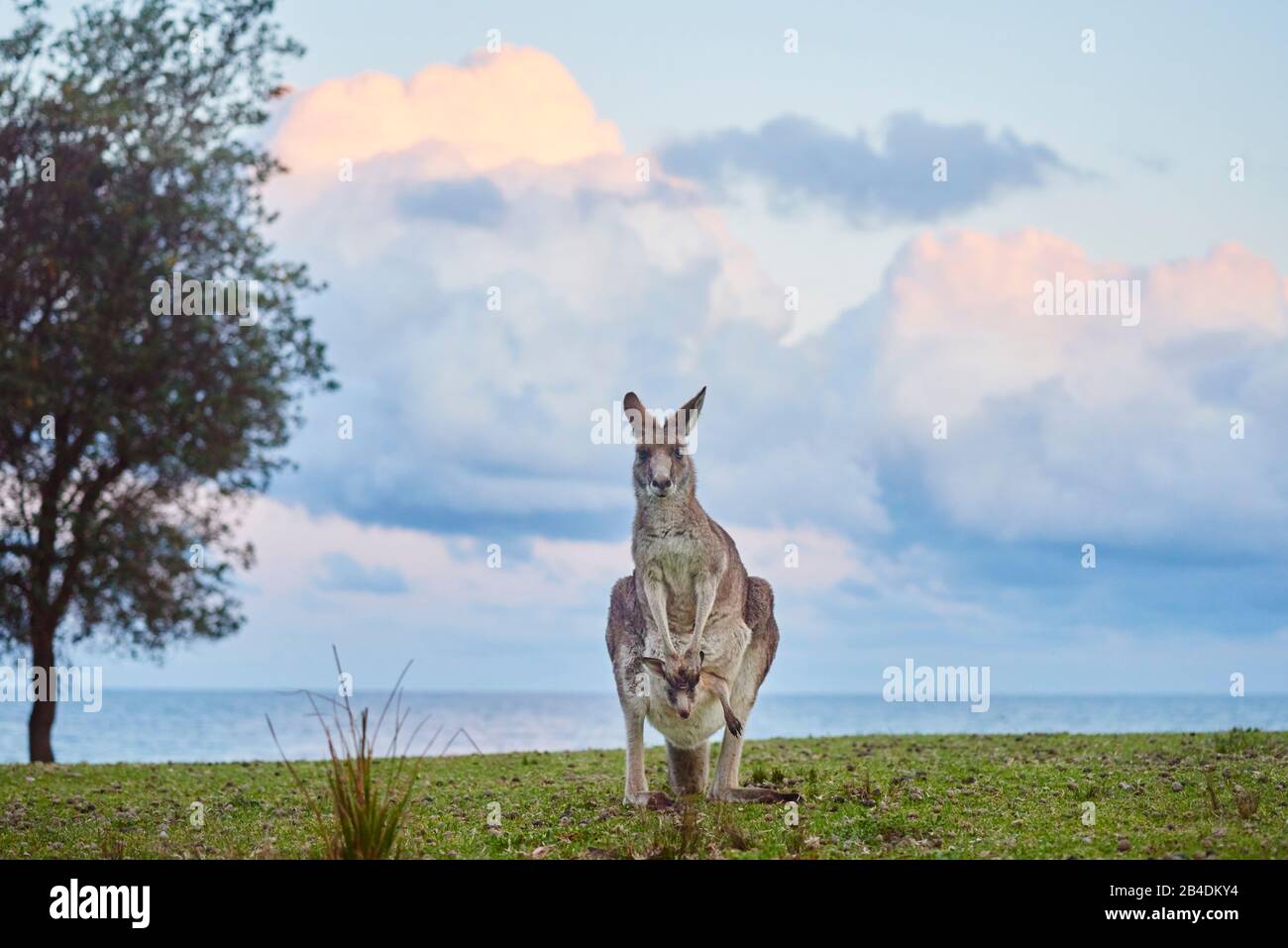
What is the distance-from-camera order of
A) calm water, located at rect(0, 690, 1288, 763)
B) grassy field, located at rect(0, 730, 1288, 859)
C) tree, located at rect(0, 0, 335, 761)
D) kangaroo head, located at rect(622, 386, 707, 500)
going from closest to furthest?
grassy field, located at rect(0, 730, 1288, 859)
kangaroo head, located at rect(622, 386, 707, 500)
tree, located at rect(0, 0, 335, 761)
calm water, located at rect(0, 690, 1288, 763)

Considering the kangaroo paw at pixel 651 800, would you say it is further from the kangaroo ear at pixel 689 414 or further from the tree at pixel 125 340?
the tree at pixel 125 340

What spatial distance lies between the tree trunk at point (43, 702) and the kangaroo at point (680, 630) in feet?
44.6

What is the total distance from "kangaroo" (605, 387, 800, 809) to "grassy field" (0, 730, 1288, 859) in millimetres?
572

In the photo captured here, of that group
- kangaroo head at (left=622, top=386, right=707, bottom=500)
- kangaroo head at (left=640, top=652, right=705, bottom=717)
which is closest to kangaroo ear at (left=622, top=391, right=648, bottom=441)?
Answer: kangaroo head at (left=622, top=386, right=707, bottom=500)

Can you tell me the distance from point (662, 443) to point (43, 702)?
15304 millimetres

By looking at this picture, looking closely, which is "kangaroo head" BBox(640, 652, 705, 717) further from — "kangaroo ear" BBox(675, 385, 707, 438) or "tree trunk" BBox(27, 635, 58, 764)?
"tree trunk" BBox(27, 635, 58, 764)

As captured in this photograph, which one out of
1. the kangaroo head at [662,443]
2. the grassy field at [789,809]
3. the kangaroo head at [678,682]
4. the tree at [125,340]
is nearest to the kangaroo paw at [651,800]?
the grassy field at [789,809]

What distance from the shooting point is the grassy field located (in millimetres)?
9383

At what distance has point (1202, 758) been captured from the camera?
13.9 metres

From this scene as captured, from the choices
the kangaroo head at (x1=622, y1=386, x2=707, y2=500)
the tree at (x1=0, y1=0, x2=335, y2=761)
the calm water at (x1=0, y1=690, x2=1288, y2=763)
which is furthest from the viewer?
the calm water at (x1=0, y1=690, x2=1288, y2=763)

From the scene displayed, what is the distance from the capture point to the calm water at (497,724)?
1953 inches
